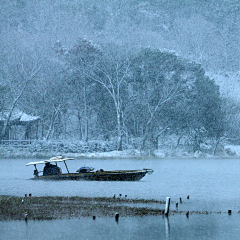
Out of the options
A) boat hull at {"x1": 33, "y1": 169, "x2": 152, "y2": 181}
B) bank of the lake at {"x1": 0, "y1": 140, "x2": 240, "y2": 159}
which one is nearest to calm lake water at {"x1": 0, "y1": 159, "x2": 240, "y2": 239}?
boat hull at {"x1": 33, "y1": 169, "x2": 152, "y2": 181}

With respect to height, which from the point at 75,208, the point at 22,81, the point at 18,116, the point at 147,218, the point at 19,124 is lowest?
the point at 147,218

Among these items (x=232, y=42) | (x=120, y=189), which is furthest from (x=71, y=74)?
(x=232, y=42)

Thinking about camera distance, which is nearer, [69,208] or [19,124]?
[69,208]

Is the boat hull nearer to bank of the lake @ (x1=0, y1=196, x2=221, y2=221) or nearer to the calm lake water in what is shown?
the calm lake water

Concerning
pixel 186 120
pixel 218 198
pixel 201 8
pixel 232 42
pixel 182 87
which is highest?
pixel 201 8

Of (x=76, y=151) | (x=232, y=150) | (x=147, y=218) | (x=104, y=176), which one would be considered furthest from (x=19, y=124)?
(x=147, y=218)

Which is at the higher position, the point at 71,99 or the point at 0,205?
the point at 71,99

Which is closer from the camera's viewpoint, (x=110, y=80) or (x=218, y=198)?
(x=218, y=198)

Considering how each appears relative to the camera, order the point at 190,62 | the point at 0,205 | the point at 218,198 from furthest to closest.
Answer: the point at 190,62, the point at 218,198, the point at 0,205

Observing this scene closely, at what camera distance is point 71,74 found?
261ft

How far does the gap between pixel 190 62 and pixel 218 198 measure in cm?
5087

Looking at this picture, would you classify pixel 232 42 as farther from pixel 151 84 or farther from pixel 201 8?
pixel 151 84

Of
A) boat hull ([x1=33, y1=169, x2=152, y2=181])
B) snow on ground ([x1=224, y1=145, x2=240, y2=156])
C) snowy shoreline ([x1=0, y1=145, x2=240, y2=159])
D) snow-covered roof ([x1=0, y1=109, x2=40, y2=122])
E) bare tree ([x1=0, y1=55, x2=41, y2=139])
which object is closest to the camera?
boat hull ([x1=33, y1=169, x2=152, y2=181])

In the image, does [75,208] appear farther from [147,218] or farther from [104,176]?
[104,176]
